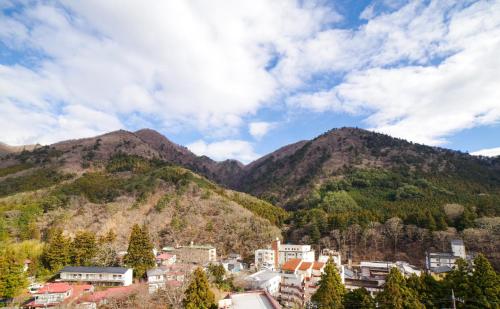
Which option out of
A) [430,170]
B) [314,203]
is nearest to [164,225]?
[314,203]

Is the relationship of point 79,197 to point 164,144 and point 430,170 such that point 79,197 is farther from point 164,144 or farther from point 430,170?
point 164,144

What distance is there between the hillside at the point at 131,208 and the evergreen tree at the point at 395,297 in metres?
33.7

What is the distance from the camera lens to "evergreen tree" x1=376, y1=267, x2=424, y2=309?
17.9 meters

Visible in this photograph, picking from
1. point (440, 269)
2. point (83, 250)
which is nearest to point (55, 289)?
point (83, 250)

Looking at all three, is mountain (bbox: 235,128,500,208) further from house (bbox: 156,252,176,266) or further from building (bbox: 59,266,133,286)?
building (bbox: 59,266,133,286)

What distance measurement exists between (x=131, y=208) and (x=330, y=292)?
4904cm

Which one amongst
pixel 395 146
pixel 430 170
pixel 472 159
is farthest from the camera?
pixel 395 146

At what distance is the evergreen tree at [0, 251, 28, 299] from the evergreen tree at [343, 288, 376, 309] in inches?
1055

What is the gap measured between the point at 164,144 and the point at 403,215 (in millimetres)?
147590

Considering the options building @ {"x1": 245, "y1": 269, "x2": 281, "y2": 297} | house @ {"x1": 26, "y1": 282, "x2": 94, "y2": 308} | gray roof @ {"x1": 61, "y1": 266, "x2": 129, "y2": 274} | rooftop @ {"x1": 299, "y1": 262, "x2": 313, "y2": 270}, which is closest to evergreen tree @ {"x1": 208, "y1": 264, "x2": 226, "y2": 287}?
building @ {"x1": 245, "y1": 269, "x2": 281, "y2": 297}

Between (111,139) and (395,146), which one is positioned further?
(111,139)

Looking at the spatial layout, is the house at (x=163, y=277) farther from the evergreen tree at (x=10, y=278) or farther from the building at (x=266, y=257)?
the building at (x=266, y=257)

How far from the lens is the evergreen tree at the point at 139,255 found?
3256 cm

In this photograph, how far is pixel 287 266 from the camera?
36.8m
